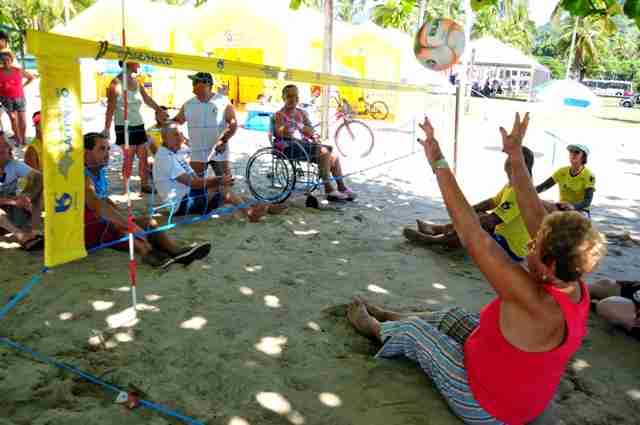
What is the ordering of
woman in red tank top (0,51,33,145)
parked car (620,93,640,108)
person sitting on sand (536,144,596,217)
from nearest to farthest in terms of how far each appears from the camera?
person sitting on sand (536,144,596,217) < woman in red tank top (0,51,33,145) < parked car (620,93,640,108)

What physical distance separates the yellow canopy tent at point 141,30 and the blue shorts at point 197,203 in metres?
13.3

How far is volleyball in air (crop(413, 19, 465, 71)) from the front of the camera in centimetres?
696

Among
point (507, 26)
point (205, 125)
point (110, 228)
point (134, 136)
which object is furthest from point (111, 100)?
point (507, 26)

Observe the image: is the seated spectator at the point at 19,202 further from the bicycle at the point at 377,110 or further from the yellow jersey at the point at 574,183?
the bicycle at the point at 377,110

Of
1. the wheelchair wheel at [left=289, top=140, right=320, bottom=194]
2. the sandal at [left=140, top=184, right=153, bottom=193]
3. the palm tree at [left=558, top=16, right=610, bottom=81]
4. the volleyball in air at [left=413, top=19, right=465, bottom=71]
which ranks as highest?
the palm tree at [left=558, top=16, right=610, bottom=81]

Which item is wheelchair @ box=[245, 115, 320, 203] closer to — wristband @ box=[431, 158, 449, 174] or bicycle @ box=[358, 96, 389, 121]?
wristband @ box=[431, 158, 449, 174]

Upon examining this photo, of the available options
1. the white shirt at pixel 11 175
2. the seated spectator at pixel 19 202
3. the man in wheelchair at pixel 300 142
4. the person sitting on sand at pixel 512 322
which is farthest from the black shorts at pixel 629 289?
the white shirt at pixel 11 175

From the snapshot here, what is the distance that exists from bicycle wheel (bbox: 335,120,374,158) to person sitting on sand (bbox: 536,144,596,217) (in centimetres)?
530

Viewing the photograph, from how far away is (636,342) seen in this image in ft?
11.4

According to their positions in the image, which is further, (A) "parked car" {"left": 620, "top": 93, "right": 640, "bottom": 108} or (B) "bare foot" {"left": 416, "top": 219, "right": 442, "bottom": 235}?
(A) "parked car" {"left": 620, "top": 93, "right": 640, "bottom": 108}

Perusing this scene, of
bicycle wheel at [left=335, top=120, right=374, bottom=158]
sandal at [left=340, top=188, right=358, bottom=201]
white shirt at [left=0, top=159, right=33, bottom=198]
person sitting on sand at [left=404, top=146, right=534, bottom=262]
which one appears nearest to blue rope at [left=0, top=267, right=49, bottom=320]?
white shirt at [left=0, top=159, right=33, bottom=198]

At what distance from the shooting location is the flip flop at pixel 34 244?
14.3 feet

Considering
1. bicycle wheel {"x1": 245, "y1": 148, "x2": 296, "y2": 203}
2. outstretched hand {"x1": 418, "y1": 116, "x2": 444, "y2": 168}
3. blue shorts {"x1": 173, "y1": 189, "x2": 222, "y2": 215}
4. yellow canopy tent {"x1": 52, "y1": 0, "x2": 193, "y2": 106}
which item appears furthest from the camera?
yellow canopy tent {"x1": 52, "y1": 0, "x2": 193, "y2": 106}

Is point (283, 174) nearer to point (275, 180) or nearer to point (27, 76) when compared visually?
point (275, 180)
